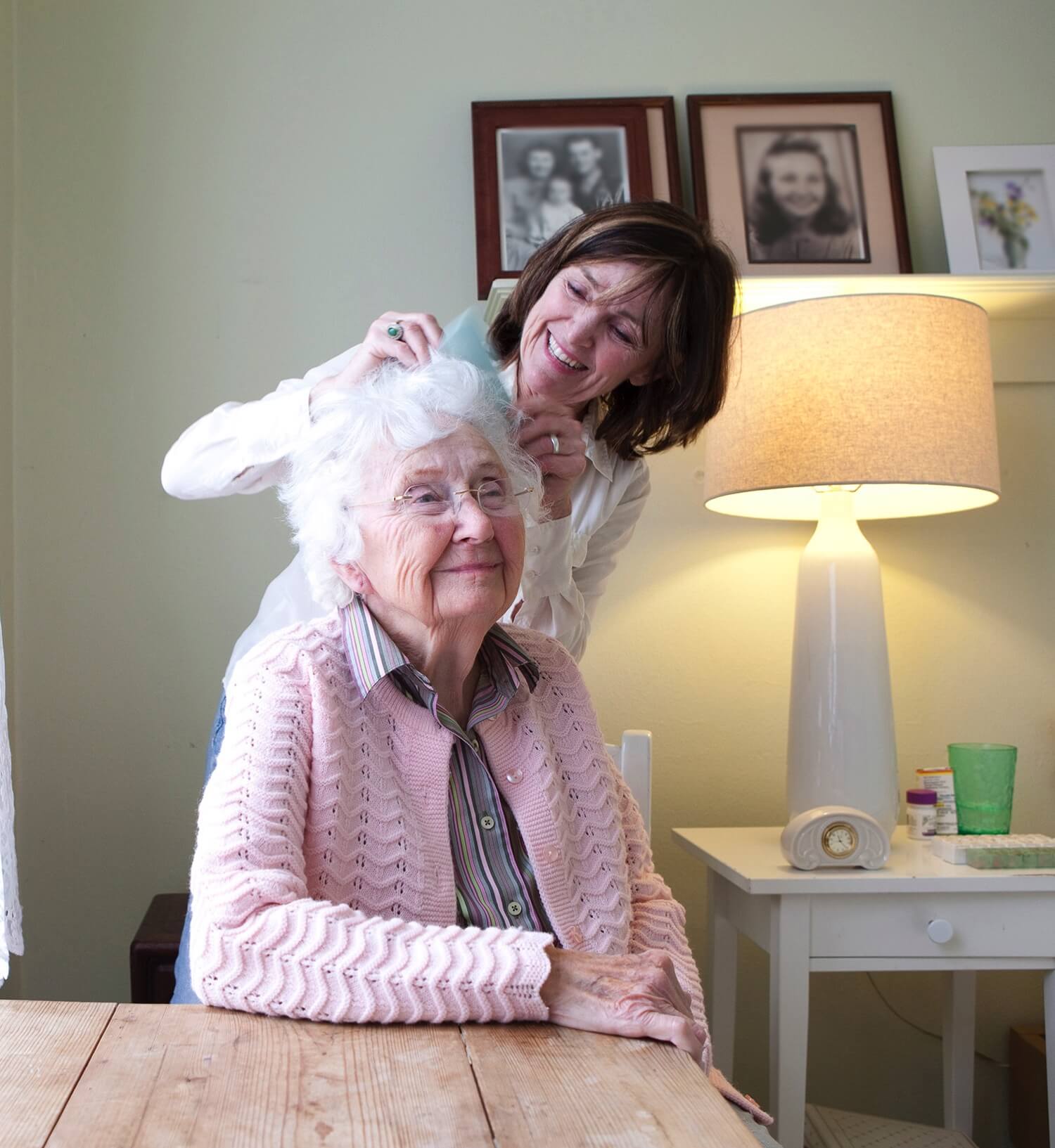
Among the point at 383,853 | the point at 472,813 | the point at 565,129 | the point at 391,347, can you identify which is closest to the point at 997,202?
the point at 565,129

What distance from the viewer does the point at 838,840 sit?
6.46 ft

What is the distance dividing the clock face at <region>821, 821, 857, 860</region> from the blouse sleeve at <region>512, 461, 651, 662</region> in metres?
0.50

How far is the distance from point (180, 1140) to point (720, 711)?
185cm

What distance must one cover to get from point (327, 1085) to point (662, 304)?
110 cm

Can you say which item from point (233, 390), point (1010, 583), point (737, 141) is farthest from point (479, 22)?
point (1010, 583)

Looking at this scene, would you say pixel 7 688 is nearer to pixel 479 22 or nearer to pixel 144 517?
pixel 144 517

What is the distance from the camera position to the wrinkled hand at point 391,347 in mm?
1475

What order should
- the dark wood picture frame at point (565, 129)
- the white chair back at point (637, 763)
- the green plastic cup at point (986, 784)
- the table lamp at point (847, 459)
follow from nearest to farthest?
the white chair back at point (637, 763) < the table lamp at point (847, 459) < the green plastic cup at point (986, 784) < the dark wood picture frame at point (565, 129)

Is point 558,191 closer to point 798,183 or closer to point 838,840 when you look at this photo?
point 798,183

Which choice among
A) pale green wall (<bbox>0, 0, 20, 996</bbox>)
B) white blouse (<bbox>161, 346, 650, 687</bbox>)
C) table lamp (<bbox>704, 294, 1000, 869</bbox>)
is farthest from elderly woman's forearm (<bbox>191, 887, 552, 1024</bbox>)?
pale green wall (<bbox>0, 0, 20, 996</bbox>)

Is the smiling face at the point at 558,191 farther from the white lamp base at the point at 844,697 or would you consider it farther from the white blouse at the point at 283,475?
the white lamp base at the point at 844,697

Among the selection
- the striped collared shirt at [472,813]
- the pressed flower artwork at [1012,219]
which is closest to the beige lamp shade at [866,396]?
the pressed flower artwork at [1012,219]

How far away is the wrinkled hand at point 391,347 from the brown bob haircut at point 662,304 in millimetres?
237

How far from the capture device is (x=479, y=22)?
250 centimetres
